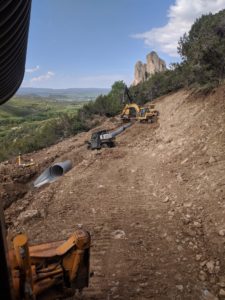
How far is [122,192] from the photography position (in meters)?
8.87

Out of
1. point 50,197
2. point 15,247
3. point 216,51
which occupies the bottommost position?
point 50,197

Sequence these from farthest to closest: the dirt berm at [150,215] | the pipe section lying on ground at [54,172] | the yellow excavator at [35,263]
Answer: the pipe section lying on ground at [54,172] → the dirt berm at [150,215] → the yellow excavator at [35,263]

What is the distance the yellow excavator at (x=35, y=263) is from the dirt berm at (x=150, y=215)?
145cm

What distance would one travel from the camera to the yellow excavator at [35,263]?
102 inches

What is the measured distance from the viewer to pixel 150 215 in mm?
7207

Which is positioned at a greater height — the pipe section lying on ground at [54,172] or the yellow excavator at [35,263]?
the yellow excavator at [35,263]

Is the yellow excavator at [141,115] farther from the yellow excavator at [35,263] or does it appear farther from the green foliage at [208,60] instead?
the yellow excavator at [35,263]

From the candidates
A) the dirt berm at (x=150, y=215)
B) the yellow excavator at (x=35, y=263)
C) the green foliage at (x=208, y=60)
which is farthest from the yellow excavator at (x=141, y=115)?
the yellow excavator at (x=35, y=263)

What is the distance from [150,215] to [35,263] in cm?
426

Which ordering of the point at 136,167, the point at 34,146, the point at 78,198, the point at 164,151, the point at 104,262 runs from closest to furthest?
the point at 104,262, the point at 78,198, the point at 136,167, the point at 164,151, the point at 34,146

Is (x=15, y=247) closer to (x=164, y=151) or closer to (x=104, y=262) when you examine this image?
(x=104, y=262)

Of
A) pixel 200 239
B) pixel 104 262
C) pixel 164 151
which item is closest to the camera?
pixel 104 262

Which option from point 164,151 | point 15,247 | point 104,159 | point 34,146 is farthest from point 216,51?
point 34,146

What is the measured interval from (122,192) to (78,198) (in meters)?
1.15
